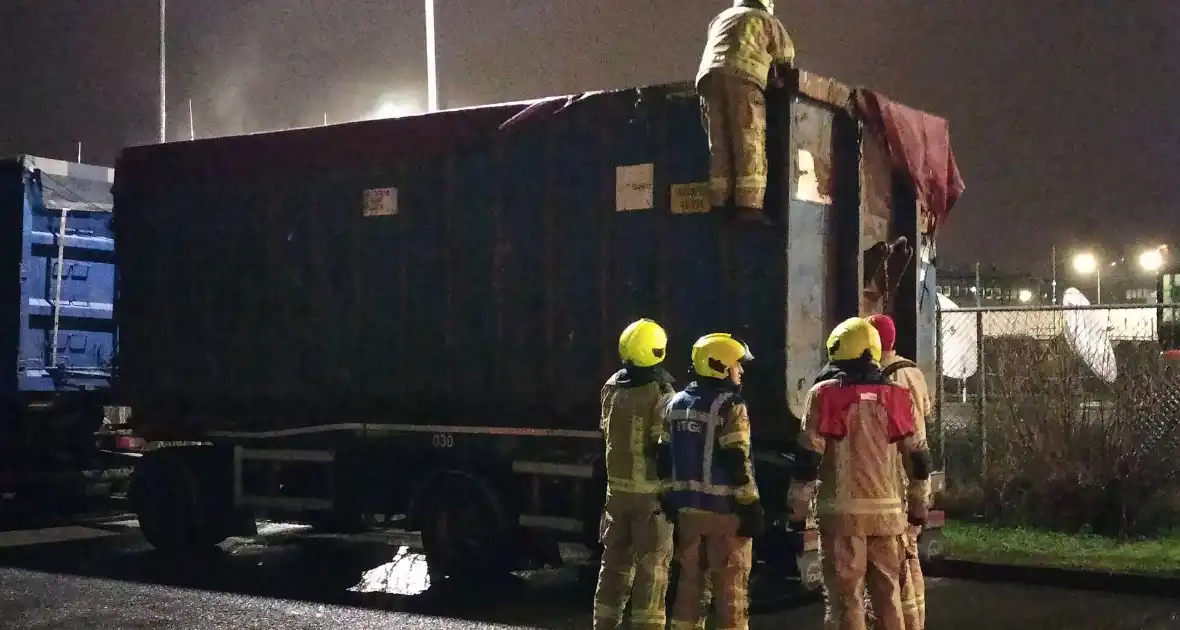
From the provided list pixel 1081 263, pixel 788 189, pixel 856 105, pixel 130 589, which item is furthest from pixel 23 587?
pixel 1081 263

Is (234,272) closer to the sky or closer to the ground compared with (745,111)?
closer to the ground

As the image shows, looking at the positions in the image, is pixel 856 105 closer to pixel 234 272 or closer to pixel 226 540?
pixel 234 272

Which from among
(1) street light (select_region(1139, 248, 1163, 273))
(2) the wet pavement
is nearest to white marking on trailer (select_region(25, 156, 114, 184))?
(2) the wet pavement

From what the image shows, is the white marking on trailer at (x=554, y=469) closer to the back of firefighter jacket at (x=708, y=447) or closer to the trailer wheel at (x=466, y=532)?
the trailer wheel at (x=466, y=532)

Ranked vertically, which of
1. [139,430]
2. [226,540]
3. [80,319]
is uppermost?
[80,319]

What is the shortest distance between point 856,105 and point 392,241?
3552 mm

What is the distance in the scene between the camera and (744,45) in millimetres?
7668

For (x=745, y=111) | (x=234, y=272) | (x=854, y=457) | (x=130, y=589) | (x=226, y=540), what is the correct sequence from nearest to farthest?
1. (x=854, y=457)
2. (x=745, y=111)
3. (x=130, y=589)
4. (x=234, y=272)
5. (x=226, y=540)

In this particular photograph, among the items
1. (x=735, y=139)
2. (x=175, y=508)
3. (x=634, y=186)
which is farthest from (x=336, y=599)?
(x=735, y=139)

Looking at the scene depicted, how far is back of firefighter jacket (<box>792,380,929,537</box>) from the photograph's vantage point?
19.6ft

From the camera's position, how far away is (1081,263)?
1396 inches

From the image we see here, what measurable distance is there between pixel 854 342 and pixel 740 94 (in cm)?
217

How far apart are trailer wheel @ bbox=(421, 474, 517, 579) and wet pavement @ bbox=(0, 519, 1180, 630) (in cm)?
15

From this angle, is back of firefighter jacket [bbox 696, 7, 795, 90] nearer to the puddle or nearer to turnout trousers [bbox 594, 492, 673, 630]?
turnout trousers [bbox 594, 492, 673, 630]
